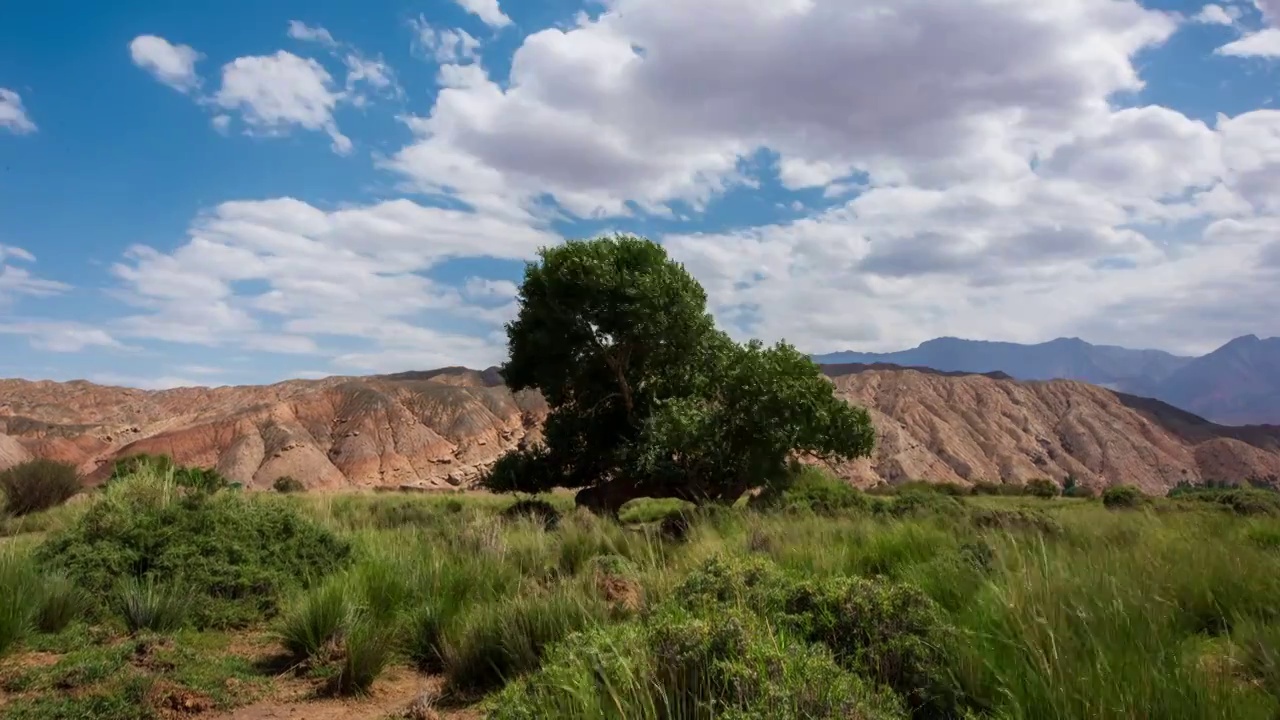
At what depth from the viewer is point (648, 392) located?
21.2 m

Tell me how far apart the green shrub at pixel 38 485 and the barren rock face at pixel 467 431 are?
115 ft

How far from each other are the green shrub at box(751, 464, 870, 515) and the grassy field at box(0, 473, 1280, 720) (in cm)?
604

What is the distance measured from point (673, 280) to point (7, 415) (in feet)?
273

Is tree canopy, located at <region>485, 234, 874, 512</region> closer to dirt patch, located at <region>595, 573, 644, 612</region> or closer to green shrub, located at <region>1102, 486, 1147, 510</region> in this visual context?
dirt patch, located at <region>595, 573, 644, 612</region>

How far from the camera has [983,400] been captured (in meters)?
92.3

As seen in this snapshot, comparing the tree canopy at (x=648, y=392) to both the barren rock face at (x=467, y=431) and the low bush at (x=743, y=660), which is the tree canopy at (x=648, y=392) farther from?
the barren rock face at (x=467, y=431)

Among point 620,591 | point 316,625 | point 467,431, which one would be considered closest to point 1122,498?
point 620,591

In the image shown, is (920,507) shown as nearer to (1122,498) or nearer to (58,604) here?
(58,604)

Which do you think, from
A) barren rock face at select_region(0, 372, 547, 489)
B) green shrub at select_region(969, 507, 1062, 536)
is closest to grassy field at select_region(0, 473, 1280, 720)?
green shrub at select_region(969, 507, 1062, 536)

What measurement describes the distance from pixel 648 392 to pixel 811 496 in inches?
226

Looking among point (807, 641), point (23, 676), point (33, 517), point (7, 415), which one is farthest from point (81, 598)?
point (7, 415)

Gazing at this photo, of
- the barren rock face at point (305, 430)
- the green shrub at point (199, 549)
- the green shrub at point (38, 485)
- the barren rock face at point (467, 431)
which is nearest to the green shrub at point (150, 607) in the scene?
the green shrub at point (199, 549)

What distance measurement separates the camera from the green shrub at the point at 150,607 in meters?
7.89

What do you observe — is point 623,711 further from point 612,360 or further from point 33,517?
point 33,517
